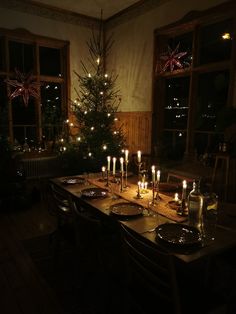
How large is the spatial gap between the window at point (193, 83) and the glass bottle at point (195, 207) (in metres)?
2.07

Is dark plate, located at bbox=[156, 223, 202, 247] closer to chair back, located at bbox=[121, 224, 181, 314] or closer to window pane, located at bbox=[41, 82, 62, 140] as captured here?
chair back, located at bbox=[121, 224, 181, 314]

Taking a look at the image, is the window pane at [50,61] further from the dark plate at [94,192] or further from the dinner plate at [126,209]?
the dinner plate at [126,209]

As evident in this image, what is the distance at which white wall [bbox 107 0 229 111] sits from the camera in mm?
4810

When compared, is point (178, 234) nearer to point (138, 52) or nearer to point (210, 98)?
point (210, 98)

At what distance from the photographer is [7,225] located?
12.9ft

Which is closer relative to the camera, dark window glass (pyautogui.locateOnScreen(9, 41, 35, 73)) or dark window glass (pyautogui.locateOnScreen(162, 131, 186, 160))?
dark window glass (pyautogui.locateOnScreen(162, 131, 186, 160))

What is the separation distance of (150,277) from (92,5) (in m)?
5.35

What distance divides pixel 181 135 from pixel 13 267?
138 inches

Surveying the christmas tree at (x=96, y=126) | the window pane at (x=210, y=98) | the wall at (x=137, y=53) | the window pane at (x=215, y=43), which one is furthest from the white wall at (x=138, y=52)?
the window pane at (x=210, y=98)

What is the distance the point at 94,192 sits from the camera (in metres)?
2.71

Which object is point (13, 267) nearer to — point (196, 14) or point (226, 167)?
point (226, 167)

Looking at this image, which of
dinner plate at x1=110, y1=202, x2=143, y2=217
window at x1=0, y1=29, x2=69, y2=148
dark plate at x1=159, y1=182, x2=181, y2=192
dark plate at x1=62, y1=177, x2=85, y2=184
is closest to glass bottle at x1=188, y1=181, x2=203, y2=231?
dinner plate at x1=110, y1=202, x2=143, y2=217

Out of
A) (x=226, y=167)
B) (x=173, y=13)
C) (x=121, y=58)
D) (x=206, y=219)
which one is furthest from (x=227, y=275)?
(x=121, y=58)

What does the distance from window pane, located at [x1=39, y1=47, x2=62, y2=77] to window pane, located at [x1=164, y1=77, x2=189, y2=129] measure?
2472 millimetres
